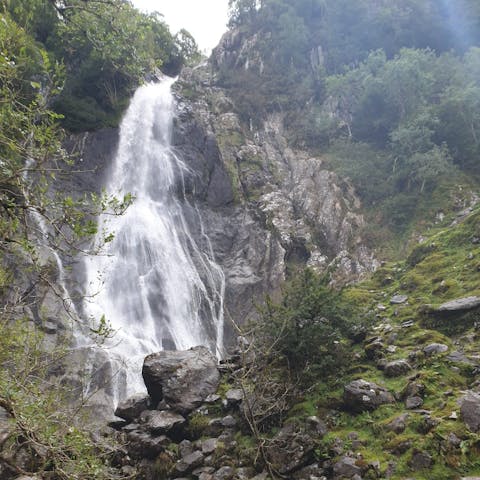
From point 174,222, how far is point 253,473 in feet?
58.2

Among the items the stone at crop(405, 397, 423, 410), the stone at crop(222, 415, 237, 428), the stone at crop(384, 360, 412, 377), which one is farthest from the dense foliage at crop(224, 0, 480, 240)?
the stone at crop(222, 415, 237, 428)

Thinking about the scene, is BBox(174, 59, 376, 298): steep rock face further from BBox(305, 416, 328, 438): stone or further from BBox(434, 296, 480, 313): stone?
BBox(305, 416, 328, 438): stone

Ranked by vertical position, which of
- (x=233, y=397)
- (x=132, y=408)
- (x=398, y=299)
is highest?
(x=398, y=299)

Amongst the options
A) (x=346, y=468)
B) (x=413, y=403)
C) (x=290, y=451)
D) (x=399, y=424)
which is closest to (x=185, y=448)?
(x=290, y=451)

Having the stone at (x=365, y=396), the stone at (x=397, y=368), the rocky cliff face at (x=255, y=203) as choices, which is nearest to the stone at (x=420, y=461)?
the stone at (x=365, y=396)

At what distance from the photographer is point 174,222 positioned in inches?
948

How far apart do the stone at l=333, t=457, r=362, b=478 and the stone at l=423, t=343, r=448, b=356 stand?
10.8 ft

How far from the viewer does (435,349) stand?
8.95m

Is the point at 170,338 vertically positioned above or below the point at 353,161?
below

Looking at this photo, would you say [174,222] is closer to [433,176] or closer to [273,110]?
[433,176]

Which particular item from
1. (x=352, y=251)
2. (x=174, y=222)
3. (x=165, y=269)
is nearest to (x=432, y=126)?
(x=352, y=251)

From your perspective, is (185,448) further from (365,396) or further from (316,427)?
(365,396)

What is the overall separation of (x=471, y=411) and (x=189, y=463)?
524cm

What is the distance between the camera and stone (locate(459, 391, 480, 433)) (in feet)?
21.0
